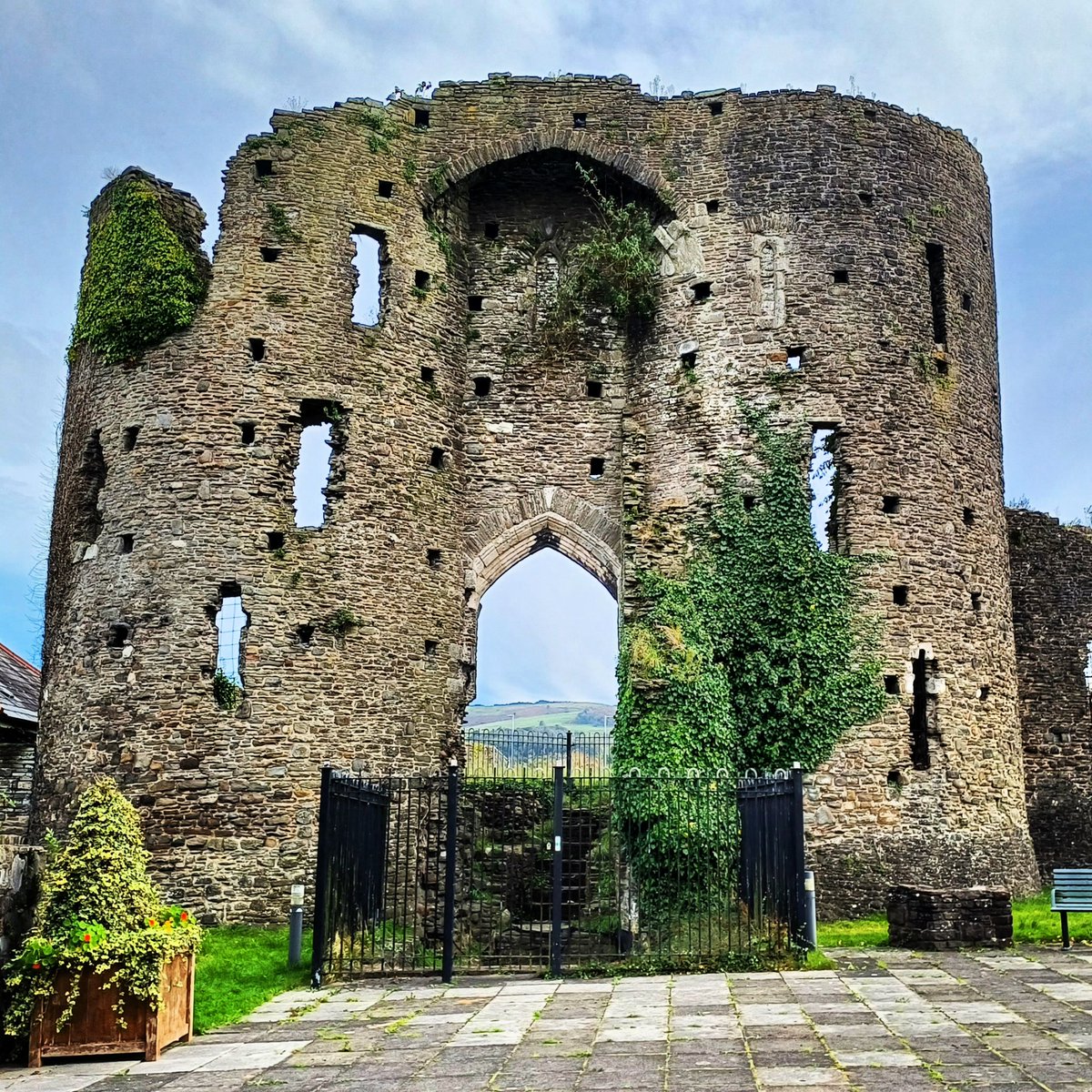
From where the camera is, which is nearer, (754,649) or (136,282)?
(754,649)

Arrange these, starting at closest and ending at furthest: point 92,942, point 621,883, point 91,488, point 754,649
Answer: point 92,942, point 621,883, point 754,649, point 91,488

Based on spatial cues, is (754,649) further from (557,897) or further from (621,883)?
(557,897)

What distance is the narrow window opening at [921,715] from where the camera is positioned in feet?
59.8

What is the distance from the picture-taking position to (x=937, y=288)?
2034 centimetres

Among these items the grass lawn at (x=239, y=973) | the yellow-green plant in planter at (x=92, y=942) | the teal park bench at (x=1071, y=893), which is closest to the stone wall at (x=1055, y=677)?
the teal park bench at (x=1071, y=893)

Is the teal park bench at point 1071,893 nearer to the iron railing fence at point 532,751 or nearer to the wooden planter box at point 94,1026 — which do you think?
the iron railing fence at point 532,751

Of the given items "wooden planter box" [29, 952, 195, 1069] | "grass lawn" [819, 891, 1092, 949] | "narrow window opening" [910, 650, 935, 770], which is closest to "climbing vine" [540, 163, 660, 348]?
"narrow window opening" [910, 650, 935, 770]

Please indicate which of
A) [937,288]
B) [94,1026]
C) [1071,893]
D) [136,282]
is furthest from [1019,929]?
[136,282]

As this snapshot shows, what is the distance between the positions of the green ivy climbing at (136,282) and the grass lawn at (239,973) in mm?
9048

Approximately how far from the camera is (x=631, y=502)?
1986cm

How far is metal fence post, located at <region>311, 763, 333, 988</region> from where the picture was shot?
11875 millimetres

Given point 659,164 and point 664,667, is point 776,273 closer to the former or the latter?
point 659,164

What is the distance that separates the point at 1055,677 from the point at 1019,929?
383 inches

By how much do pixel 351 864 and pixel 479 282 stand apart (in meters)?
12.2
